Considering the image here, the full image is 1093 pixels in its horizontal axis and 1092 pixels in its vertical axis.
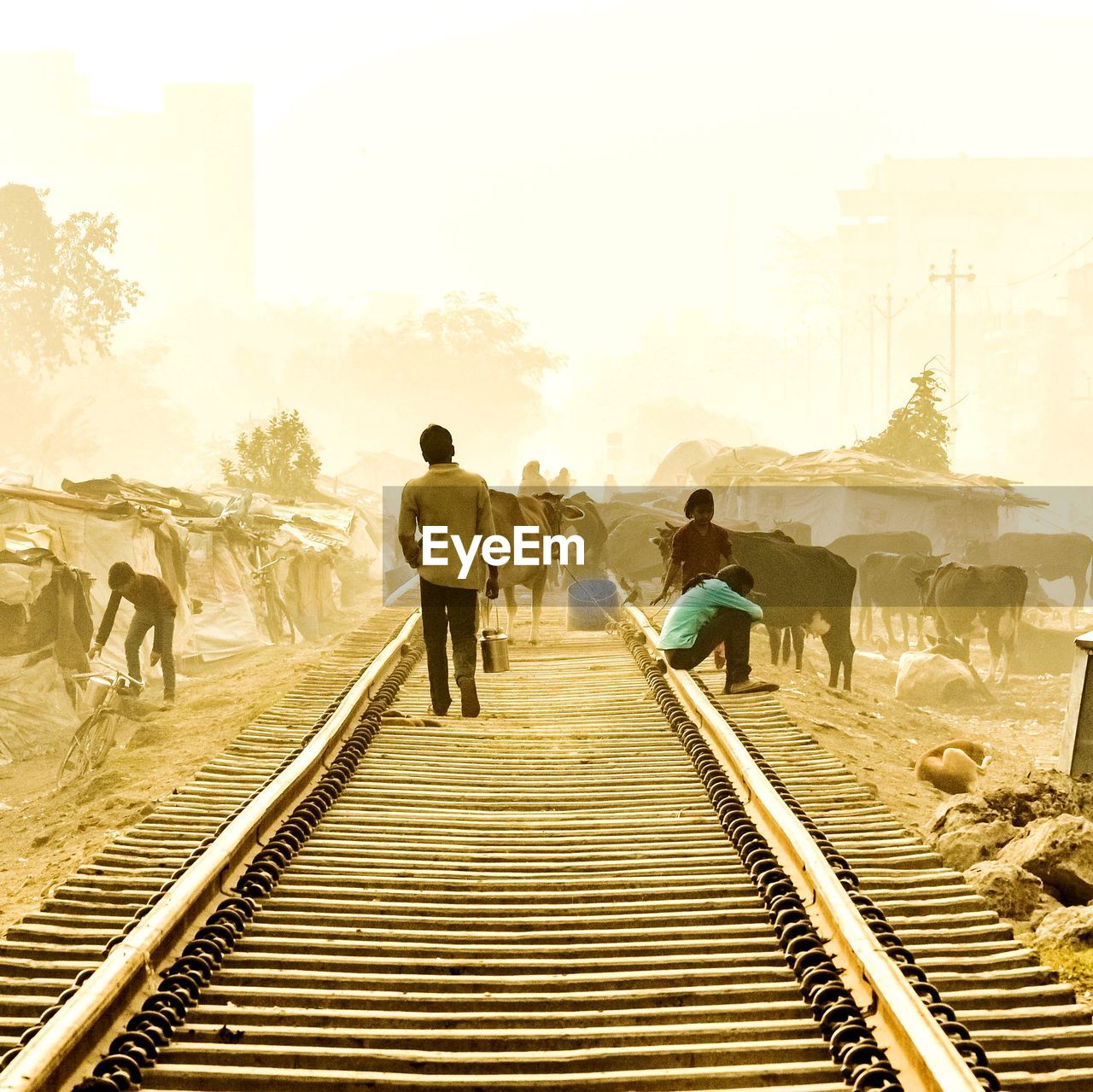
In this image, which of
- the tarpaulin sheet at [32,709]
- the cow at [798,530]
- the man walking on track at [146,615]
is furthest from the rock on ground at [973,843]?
the cow at [798,530]

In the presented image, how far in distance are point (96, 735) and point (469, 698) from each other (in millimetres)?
5699

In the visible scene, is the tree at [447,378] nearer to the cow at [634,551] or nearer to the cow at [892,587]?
the cow at [634,551]

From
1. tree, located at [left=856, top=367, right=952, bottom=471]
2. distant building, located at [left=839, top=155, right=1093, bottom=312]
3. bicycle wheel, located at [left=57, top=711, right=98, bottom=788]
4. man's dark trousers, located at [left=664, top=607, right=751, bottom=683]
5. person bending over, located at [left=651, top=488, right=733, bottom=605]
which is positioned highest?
distant building, located at [left=839, top=155, right=1093, bottom=312]

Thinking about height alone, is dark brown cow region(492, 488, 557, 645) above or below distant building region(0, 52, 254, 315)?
below

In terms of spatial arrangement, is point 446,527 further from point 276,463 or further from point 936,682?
point 276,463

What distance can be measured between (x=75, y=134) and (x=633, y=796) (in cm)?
15932

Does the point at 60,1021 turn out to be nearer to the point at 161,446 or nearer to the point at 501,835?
the point at 501,835

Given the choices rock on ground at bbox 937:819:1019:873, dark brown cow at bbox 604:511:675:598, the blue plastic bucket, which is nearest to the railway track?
rock on ground at bbox 937:819:1019:873

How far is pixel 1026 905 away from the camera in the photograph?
5.66 m

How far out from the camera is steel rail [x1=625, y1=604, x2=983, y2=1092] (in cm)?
338

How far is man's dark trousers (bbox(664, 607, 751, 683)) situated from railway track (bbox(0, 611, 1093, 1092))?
2029 millimetres

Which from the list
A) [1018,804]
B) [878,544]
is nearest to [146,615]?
[1018,804]

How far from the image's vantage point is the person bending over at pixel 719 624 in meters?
9.57

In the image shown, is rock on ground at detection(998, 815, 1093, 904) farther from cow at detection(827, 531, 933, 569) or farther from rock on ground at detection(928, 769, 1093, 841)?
cow at detection(827, 531, 933, 569)
